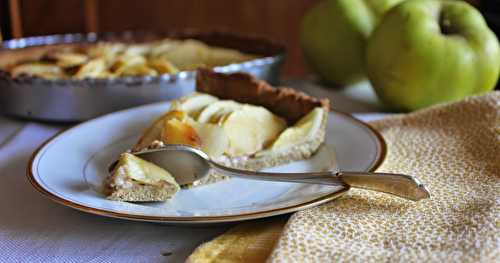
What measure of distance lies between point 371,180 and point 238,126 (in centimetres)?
24

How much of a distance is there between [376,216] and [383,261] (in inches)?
3.8

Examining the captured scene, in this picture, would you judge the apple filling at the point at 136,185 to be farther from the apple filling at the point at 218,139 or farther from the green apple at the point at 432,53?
the green apple at the point at 432,53

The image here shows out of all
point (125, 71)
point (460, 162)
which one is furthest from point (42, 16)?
point (460, 162)

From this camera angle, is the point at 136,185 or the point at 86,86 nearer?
the point at 136,185

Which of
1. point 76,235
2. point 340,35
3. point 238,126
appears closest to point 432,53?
point 340,35

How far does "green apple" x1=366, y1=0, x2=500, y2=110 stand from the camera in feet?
3.28

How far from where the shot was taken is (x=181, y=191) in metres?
0.73

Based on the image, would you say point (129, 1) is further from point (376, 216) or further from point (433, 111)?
point (376, 216)

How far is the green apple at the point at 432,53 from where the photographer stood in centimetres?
100

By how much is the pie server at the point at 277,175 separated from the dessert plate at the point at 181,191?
16mm

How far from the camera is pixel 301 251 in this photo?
0.55 metres

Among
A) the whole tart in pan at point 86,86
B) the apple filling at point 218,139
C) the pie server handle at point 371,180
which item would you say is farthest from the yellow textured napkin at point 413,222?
the whole tart in pan at point 86,86

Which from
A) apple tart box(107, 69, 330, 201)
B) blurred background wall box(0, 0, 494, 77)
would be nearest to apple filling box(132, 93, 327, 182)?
apple tart box(107, 69, 330, 201)

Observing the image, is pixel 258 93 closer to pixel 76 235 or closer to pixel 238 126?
pixel 238 126
